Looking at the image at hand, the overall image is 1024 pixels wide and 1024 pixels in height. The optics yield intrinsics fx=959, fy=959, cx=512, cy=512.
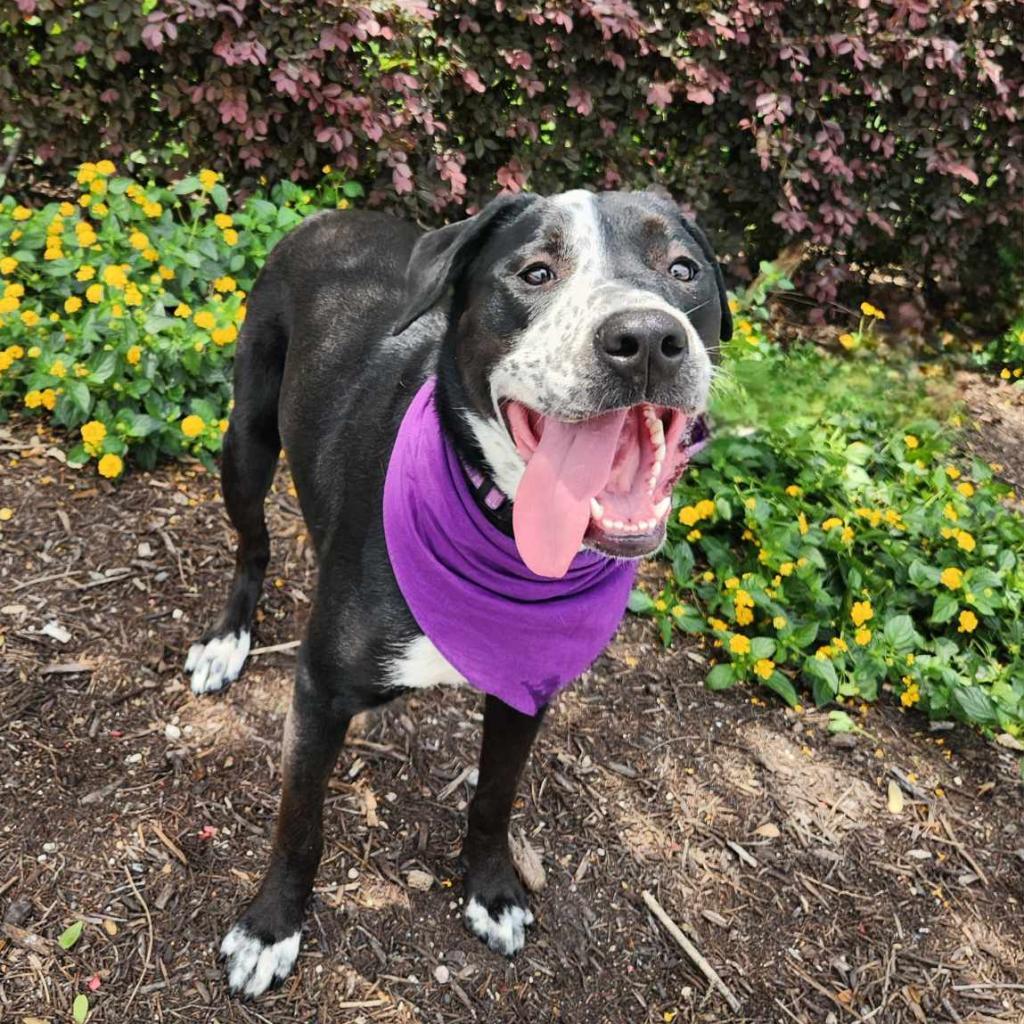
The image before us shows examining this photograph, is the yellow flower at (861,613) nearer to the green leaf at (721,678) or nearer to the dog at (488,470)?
the green leaf at (721,678)

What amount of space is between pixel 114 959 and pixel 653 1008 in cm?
137

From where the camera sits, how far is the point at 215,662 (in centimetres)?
303

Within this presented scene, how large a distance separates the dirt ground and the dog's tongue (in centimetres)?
126

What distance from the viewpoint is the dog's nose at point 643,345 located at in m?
1.74

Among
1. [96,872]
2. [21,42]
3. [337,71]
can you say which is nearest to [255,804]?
[96,872]

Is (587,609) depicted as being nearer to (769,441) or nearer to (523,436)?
(523,436)

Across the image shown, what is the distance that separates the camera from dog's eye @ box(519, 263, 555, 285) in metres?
2.07

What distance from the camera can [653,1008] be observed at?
251cm

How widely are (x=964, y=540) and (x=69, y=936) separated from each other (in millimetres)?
3139

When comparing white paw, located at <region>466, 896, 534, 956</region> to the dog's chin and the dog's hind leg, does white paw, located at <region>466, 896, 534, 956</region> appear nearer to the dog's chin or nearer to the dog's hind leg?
the dog's hind leg

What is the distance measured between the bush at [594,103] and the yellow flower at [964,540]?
220 cm

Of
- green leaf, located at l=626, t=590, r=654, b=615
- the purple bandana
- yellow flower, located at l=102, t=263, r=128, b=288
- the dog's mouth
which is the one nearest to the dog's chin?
the dog's mouth

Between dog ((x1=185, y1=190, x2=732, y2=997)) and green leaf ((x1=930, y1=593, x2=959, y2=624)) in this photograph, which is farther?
green leaf ((x1=930, y1=593, x2=959, y2=624))

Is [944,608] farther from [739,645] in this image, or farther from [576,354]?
[576,354]
